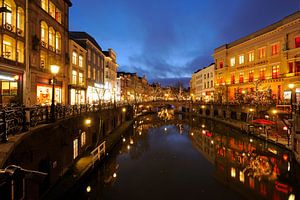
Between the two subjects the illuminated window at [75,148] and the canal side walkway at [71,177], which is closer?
the canal side walkway at [71,177]

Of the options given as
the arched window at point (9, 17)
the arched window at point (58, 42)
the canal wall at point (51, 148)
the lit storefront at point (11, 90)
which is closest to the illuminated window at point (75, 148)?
the canal wall at point (51, 148)

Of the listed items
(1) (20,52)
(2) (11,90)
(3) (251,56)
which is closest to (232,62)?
(3) (251,56)

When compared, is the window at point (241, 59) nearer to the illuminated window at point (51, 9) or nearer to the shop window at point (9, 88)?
the illuminated window at point (51, 9)

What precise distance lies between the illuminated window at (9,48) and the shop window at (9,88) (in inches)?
100

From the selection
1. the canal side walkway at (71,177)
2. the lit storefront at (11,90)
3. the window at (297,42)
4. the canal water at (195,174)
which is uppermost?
the window at (297,42)

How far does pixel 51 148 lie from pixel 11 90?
11.6m

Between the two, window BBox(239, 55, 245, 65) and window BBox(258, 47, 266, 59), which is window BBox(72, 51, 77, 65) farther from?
window BBox(239, 55, 245, 65)

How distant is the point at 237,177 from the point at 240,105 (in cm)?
2943

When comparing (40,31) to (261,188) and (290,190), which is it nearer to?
(261,188)

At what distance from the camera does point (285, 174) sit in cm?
1777

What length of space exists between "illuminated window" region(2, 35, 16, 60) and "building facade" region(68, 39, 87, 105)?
1157 centimetres

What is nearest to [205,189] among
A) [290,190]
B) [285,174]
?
[290,190]

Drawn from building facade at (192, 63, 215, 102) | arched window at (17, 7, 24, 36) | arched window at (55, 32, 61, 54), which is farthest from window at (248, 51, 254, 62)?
arched window at (17, 7, 24, 36)

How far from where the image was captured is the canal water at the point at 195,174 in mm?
14812
